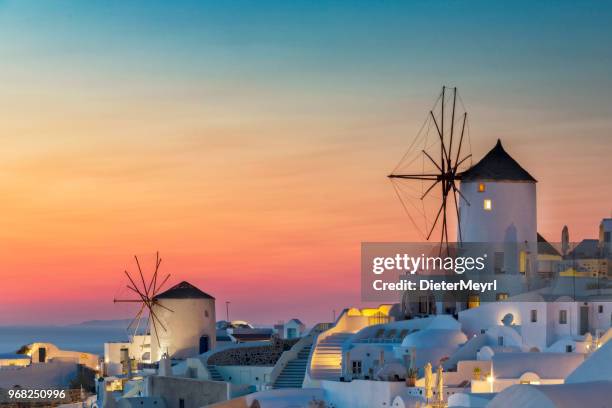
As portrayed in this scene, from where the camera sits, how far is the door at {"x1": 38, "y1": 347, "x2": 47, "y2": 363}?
238ft

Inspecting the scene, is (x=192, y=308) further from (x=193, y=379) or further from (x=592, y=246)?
(x=592, y=246)

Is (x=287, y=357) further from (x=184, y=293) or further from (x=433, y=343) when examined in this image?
(x=184, y=293)

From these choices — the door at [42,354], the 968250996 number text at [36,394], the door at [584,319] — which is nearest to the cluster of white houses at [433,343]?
the door at [584,319]

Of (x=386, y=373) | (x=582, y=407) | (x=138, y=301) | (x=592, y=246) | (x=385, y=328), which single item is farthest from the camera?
(x=138, y=301)

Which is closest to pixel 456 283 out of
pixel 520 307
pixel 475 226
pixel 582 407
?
pixel 475 226

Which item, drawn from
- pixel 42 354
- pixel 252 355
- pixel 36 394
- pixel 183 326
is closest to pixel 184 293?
pixel 183 326

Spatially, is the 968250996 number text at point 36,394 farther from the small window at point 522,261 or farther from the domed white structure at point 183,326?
the small window at point 522,261

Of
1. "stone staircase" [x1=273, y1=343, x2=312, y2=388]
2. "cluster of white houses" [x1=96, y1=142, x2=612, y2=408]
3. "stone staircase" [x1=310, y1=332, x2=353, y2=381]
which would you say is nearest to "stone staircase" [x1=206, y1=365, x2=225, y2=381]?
"cluster of white houses" [x1=96, y1=142, x2=612, y2=408]

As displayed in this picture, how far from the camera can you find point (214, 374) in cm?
5325

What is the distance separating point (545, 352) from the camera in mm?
41531

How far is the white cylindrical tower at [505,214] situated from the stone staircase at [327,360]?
6414mm

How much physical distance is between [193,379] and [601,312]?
14.3 m

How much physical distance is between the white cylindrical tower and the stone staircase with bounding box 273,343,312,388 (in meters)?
7.18

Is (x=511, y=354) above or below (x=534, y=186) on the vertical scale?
below
